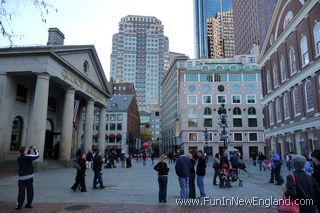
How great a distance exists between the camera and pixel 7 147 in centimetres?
2028

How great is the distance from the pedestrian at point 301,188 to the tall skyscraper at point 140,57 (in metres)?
153

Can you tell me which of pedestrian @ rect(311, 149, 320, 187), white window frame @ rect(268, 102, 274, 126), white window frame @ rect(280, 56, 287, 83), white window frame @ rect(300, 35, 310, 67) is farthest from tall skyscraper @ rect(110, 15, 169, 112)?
pedestrian @ rect(311, 149, 320, 187)

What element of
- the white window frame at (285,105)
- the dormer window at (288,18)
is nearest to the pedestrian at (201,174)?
the white window frame at (285,105)

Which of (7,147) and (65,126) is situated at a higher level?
(65,126)

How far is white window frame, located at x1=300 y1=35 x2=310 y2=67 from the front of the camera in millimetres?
25453

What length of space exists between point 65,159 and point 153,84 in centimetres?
13994

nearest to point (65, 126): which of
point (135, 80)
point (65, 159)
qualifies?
point (65, 159)

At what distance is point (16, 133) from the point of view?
2203cm

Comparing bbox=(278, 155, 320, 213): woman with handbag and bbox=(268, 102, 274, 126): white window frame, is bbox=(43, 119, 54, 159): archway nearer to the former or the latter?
bbox=(278, 155, 320, 213): woman with handbag

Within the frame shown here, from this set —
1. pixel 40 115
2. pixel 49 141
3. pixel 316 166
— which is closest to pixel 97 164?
pixel 316 166

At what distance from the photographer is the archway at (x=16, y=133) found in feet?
70.8

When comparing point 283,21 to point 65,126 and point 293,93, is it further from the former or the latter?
point 65,126

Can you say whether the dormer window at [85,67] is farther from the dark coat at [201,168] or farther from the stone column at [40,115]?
the dark coat at [201,168]

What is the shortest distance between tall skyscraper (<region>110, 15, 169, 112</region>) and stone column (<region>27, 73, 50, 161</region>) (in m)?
137
